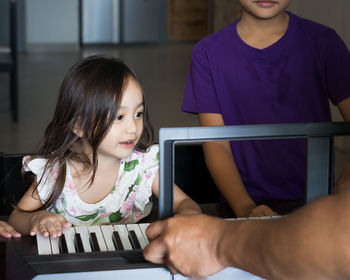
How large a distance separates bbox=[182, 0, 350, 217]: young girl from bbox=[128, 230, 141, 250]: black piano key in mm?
670

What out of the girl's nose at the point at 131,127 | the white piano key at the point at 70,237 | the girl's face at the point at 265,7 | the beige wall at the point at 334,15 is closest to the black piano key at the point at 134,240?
the white piano key at the point at 70,237

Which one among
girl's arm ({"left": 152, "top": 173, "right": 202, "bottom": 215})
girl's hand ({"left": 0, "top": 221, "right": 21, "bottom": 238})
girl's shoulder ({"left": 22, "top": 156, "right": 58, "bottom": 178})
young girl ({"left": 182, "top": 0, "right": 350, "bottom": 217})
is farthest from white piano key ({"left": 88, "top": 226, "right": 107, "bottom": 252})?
young girl ({"left": 182, "top": 0, "right": 350, "bottom": 217})

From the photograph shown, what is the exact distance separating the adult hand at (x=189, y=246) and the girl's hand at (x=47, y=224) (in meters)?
0.25

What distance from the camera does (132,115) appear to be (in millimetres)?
1628

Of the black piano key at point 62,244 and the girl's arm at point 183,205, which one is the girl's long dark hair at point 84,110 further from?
the black piano key at point 62,244

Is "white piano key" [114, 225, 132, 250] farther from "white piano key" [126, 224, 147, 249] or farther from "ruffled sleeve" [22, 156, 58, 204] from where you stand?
"ruffled sleeve" [22, 156, 58, 204]

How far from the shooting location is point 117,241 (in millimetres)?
1204

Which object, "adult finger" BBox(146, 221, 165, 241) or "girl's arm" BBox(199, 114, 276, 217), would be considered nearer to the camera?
"adult finger" BBox(146, 221, 165, 241)

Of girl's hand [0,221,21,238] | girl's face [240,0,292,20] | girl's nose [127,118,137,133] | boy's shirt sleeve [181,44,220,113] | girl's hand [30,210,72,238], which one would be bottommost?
girl's hand [0,221,21,238]

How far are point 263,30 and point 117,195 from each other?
65 cm

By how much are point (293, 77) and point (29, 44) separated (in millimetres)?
7620

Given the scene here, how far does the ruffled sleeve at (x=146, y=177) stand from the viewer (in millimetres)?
→ 1745

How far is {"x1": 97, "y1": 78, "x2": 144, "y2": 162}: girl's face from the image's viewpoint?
1.61 metres

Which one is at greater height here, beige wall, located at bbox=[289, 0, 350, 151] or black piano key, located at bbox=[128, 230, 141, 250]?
beige wall, located at bbox=[289, 0, 350, 151]
